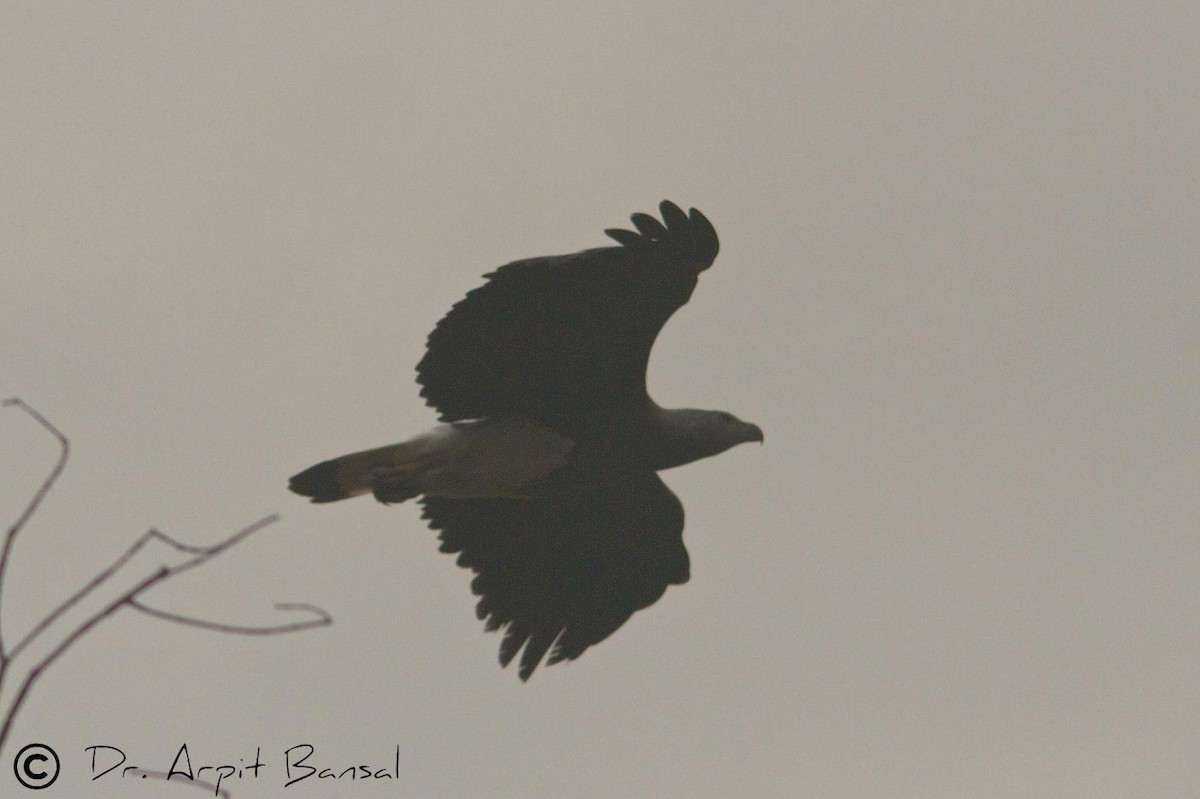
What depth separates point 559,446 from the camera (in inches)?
316

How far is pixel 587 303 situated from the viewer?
7.55 m

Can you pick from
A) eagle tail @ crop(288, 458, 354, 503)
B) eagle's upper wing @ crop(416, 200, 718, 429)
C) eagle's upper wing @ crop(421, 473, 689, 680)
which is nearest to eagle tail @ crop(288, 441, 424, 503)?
eagle tail @ crop(288, 458, 354, 503)

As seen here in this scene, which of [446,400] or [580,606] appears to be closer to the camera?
[446,400]

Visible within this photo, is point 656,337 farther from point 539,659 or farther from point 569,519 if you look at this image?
point 539,659

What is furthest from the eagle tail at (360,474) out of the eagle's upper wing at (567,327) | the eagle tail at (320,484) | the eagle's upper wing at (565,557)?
the eagle's upper wing at (565,557)

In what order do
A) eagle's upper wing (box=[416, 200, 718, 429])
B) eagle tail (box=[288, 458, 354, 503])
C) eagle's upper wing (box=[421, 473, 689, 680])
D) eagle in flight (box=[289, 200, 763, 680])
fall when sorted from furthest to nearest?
eagle's upper wing (box=[421, 473, 689, 680])
eagle tail (box=[288, 458, 354, 503])
eagle in flight (box=[289, 200, 763, 680])
eagle's upper wing (box=[416, 200, 718, 429])

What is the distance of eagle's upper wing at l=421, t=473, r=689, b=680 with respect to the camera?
28.2 ft

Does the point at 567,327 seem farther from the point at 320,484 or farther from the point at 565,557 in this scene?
the point at 565,557

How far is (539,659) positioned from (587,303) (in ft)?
7.77

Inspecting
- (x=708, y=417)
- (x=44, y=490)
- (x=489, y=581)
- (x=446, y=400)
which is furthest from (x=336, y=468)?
(x=44, y=490)

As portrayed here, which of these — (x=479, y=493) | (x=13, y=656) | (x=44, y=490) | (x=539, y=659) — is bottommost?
(x=13, y=656)

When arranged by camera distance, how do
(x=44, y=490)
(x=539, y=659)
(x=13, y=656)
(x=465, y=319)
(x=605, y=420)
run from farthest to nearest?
(x=539, y=659) < (x=605, y=420) < (x=465, y=319) < (x=44, y=490) < (x=13, y=656)

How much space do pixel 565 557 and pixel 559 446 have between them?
1030 mm

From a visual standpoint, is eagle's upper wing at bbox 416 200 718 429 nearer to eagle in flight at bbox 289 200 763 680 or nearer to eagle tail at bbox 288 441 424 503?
eagle in flight at bbox 289 200 763 680
